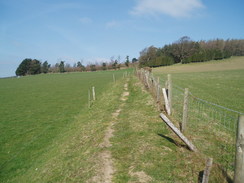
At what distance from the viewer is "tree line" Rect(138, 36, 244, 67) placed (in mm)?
91250

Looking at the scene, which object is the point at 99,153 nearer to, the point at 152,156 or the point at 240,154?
the point at 152,156

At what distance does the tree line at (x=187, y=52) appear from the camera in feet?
299

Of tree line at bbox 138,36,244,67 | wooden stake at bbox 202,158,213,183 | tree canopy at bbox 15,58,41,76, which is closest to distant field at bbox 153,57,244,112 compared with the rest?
wooden stake at bbox 202,158,213,183

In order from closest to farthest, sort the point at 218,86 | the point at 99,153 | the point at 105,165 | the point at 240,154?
1. the point at 240,154
2. the point at 105,165
3. the point at 99,153
4. the point at 218,86

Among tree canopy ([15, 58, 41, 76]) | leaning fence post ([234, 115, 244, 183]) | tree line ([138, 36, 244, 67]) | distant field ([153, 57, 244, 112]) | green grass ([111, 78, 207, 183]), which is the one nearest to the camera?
leaning fence post ([234, 115, 244, 183])

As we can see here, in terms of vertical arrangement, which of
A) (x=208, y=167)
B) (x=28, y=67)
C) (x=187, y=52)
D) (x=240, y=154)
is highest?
(x=187, y=52)

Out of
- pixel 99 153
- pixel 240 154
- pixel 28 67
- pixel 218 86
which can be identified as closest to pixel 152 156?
pixel 99 153

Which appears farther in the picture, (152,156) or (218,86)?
(218,86)

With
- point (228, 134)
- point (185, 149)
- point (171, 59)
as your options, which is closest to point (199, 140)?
point (185, 149)

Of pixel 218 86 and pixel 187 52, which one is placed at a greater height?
pixel 187 52

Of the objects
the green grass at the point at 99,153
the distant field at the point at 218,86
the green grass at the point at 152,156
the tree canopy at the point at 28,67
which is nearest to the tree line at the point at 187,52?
the distant field at the point at 218,86

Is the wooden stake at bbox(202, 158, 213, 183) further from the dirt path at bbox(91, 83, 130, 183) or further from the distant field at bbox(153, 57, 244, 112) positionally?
the distant field at bbox(153, 57, 244, 112)

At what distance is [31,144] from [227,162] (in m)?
9.18

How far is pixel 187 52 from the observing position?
10162cm
